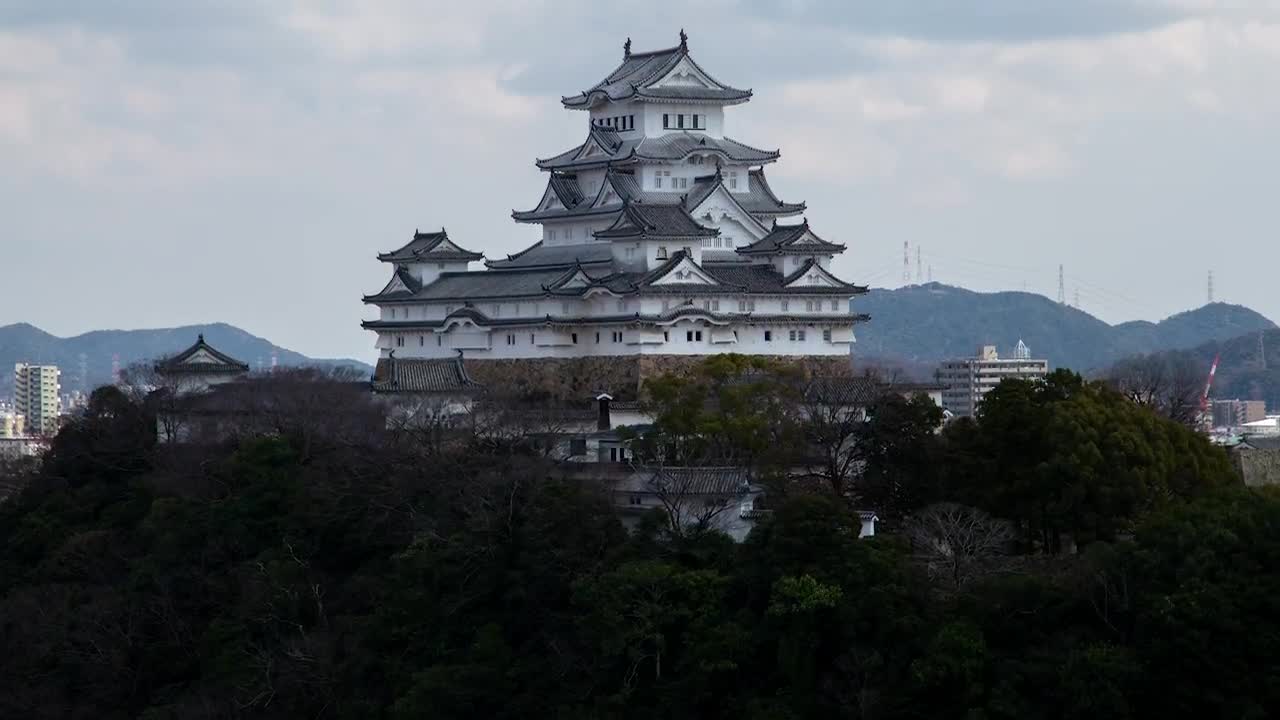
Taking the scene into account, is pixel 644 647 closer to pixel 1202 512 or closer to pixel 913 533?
pixel 913 533

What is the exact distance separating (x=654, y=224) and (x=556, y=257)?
3.18m

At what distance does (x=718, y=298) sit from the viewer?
41.8 metres

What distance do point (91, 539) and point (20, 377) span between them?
110 m

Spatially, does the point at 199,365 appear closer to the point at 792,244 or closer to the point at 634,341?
the point at 634,341

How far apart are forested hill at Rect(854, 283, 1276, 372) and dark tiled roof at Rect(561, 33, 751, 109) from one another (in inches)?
4580

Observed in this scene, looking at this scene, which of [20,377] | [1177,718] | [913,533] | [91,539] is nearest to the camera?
[1177,718]

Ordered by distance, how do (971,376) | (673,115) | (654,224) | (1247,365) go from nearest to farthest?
1. (654,224)
2. (673,115)
3. (971,376)
4. (1247,365)

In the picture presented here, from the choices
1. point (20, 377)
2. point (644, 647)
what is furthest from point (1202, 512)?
point (20, 377)

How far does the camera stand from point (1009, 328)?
17512cm

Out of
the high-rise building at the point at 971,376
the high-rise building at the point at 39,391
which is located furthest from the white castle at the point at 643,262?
the high-rise building at the point at 39,391

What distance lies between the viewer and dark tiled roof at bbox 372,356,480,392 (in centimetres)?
4016

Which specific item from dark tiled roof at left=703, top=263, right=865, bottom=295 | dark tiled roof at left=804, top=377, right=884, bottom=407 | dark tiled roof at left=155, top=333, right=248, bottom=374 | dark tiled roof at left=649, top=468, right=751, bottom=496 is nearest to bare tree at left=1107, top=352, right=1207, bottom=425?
dark tiled roof at left=804, top=377, right=884, bottom=407

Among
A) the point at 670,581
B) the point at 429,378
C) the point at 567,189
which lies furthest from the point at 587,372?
the point at 670,581

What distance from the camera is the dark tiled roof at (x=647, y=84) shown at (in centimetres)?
4497
